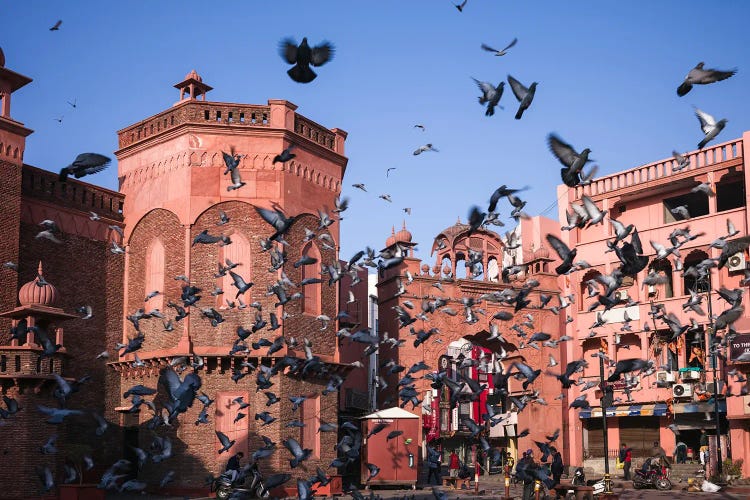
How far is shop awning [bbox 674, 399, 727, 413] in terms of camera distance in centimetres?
3722

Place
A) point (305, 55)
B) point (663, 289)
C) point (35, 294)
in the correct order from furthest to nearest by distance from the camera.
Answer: point (663, 289)
point (35, 294)
point (305, 55)

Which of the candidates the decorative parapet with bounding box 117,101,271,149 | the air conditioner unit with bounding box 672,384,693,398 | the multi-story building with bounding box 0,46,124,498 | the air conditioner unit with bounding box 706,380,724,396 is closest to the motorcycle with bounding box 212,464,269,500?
the multi-story building with bounding box 0,46,124,498

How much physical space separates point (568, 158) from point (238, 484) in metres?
14.1

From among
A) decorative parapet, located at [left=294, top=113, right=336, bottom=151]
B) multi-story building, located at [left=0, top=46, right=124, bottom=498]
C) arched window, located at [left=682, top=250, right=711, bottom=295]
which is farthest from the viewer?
arched window, located at [left=682, top=250, right=711, bottom=295]

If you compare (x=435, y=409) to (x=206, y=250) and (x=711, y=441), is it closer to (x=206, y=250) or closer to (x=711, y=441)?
(x=711, y=441)

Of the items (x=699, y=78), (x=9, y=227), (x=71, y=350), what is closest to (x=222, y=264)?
(x=71, y=350)

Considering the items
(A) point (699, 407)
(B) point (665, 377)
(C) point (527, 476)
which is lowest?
(C) point (527, 476)

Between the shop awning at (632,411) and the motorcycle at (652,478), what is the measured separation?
19.3 ft

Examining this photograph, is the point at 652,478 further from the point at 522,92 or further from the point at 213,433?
the point at 522,92

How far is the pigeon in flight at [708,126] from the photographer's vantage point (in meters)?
16.2

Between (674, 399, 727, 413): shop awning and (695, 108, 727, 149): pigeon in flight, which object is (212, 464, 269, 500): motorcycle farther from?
(674, 399, 727, 413): shop awning

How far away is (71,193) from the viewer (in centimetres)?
3111

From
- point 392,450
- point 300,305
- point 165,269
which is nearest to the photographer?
point 165,269

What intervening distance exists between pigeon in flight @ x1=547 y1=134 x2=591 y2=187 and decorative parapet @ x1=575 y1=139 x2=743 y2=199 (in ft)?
69.3
